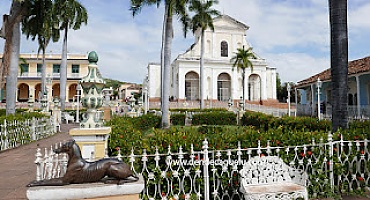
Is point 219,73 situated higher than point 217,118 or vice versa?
point 219,73

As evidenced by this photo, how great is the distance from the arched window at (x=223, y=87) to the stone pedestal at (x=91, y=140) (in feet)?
116

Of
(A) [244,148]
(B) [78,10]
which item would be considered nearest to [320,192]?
(A) [244,148]

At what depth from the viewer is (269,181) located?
4.08 meters

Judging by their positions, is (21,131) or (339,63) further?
(21,131)

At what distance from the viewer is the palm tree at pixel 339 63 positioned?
574cm

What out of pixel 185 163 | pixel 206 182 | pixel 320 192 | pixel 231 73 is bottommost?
pixel 320 192

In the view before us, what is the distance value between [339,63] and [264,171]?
138 inches

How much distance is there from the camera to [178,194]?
400 cm

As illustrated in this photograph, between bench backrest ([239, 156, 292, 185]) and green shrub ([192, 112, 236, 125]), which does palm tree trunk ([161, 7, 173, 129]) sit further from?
bench backrest ([239, 156, 292, 185])

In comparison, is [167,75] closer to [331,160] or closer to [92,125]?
[92,125]

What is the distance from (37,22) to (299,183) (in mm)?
19096

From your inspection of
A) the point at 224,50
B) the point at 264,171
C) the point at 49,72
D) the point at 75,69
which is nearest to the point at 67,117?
the point at 75,69

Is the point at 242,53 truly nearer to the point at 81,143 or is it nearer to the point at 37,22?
the point at 37,22

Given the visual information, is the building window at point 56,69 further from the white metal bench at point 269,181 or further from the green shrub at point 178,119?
the white metal bench at point 269,181
